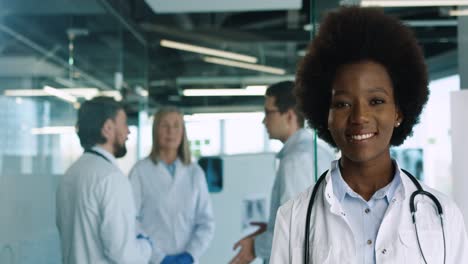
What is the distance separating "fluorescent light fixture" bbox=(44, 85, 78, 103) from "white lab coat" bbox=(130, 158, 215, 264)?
0.87 meters

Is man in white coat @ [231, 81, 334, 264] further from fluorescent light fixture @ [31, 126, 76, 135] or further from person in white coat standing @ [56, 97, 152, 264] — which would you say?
fluorescent light fixture @ [31, 126, 76, 135]

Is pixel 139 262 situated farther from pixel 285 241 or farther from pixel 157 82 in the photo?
pixel 157 82

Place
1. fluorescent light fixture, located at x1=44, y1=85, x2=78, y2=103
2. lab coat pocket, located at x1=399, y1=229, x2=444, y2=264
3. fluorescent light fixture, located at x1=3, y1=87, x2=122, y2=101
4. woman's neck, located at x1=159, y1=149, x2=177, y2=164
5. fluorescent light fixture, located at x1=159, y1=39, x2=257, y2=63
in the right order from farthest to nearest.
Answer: fluorescent light fixture, located at x1=159, y1=39, x2=257, y2=63 < woman's neck, located at x1=159, y1=149, x2=177, y2=164 < fluorescent light fixture, located at x1=44, y1=85, x2=78, y2=103 < fluorescent light fixture, located at x1=3, y1=87, x2=122, y2=101 < lab coat pocket, located at x1=399, y1=229, x2=444, y2=264

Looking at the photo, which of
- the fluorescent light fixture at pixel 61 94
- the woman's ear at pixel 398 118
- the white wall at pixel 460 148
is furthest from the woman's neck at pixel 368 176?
the fluorescent light fixture at pixel 61 94

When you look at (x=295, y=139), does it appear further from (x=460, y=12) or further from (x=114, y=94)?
(x=114, y=94)

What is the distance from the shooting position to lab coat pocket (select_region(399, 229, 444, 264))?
1.50 m

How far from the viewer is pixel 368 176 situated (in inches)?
64.7

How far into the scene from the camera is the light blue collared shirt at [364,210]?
1.53 meters

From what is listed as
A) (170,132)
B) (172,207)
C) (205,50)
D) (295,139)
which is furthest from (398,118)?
(205,50)

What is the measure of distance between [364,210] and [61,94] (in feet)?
8.52

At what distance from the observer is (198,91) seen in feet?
18.9

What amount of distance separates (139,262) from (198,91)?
2.48 meters

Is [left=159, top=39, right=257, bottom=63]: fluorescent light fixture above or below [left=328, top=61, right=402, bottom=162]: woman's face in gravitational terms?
above

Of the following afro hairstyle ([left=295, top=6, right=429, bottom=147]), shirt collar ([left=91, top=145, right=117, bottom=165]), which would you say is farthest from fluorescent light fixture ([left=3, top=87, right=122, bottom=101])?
afro hairstyle ([left=295, top=6, right=429, bottom=147])
